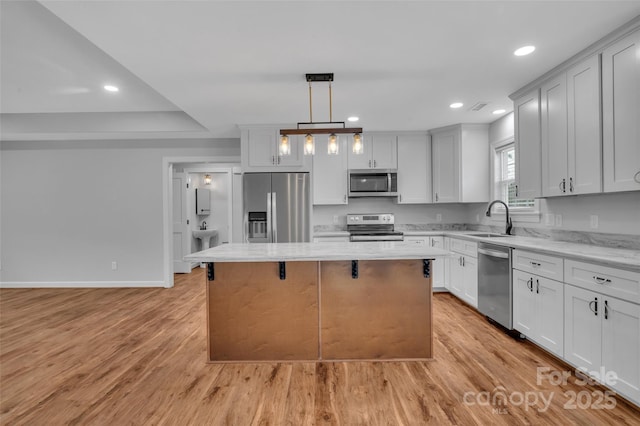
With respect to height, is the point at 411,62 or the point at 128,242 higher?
the point at 411,62

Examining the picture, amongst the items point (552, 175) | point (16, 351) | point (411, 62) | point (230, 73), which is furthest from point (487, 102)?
point (16, 351)

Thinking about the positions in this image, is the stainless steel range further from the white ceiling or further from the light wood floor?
the light wood floor

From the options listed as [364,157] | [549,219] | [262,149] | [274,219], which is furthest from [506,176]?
[262,149]

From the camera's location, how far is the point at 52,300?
4.39 meters

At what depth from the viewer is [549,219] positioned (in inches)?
128

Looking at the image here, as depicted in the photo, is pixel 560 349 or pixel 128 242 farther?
pixel 128 242

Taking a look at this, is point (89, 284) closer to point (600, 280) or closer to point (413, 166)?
point (413, 166)

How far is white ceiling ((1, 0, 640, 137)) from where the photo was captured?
6.25 ft

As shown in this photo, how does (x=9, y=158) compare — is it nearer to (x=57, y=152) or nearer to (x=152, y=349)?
(x=57, y=152)

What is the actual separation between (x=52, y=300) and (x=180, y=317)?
2.26 m

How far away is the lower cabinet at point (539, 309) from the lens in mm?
2340

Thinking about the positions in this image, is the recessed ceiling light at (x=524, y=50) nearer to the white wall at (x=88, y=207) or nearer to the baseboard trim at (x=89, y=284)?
the white wall at (x=88, y=207)

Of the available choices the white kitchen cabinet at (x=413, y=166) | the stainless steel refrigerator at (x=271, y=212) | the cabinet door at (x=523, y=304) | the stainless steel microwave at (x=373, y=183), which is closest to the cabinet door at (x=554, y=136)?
the cabinet door at (x=523, y=304)

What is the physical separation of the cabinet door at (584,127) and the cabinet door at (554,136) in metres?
0.06
